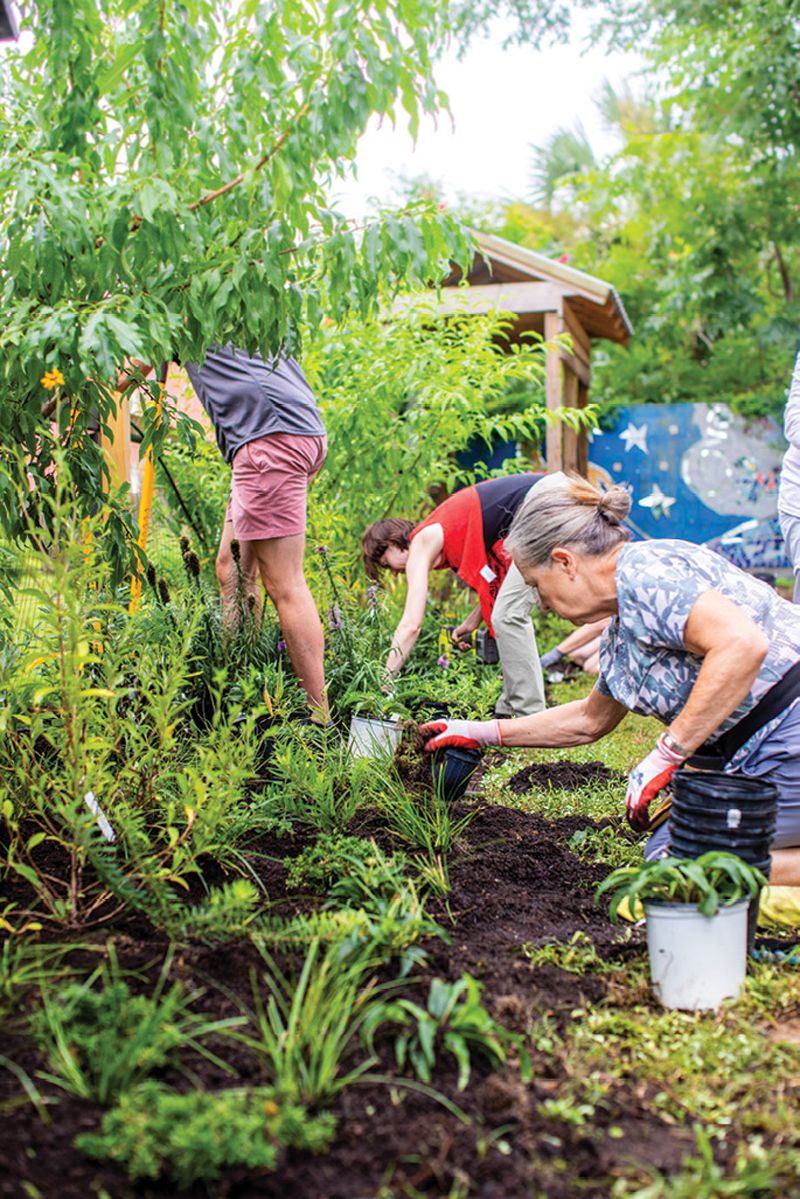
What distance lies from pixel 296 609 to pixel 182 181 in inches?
63.1

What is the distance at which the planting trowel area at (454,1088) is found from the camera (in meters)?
1.53

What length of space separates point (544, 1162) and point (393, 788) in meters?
1.46

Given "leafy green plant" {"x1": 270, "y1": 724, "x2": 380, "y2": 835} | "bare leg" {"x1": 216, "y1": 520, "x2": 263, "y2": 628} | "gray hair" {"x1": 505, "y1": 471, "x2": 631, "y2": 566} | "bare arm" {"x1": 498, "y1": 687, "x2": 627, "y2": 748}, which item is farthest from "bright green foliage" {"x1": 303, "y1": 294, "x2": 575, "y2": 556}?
"gray hair" {"x1": 505, "y1": 471, "x2": 631, "y2": 566}

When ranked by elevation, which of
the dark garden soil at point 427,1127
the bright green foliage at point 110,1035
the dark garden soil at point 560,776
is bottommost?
the dark garden soil at point 560,776

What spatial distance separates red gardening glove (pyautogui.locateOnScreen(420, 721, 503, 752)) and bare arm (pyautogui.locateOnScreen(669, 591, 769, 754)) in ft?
2.18

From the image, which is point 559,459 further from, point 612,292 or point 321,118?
point 321,118

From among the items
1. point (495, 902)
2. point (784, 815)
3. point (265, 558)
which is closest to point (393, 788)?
point (495, 902)

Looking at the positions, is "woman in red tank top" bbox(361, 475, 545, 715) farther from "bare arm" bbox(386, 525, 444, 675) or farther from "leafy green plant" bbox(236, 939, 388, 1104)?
"leafy green plant" bbox(236, 939, 388, 1104)

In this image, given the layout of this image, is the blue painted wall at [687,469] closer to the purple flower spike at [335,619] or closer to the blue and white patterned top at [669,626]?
the purple flower spike at [335,619]

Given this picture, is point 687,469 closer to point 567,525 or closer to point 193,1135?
point 567,525

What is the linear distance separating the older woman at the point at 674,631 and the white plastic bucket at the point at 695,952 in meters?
0.56

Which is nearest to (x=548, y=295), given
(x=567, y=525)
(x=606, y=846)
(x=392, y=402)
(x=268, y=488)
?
(x=392, y=402)

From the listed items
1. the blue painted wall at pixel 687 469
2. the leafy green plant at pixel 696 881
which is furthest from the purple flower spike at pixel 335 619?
the blue painted wall at pixel 687 469

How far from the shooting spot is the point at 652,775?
2701 millimetres
